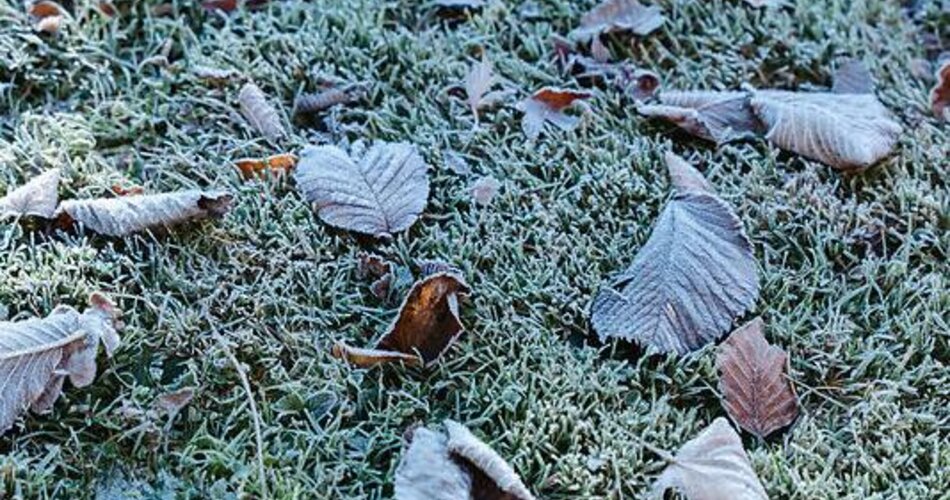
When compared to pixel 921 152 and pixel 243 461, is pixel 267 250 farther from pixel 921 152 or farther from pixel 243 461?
pixel 921 152

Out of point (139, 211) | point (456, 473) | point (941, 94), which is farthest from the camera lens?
point (941, 94)

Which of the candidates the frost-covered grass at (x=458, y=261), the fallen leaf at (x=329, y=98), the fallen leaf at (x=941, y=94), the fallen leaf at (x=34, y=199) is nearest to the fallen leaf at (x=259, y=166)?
the frost-covered grass at (x=458, y=261)

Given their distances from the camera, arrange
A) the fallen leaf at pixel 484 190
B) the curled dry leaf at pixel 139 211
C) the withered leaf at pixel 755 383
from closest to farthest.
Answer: the withered leaf at pixel 755 383 → the curled dry leaf at pixel 139 211 → the fallen leaf at pixel 484 190

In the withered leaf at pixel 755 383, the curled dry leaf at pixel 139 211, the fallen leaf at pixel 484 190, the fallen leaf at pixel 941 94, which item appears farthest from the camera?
the fallen leaf at pixel 941 94

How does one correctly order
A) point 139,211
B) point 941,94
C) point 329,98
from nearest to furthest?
point 139,211 → point 329,98 → point 941,94

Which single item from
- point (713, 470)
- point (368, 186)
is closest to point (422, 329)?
point (368, 186)

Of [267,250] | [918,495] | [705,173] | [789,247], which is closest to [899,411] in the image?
[918,495]

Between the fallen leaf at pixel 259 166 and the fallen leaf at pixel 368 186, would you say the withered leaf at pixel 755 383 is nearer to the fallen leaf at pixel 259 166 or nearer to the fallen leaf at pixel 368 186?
the fallen leaf at pixel 368 186

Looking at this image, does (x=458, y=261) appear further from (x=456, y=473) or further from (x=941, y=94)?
(x=941, y=94)
